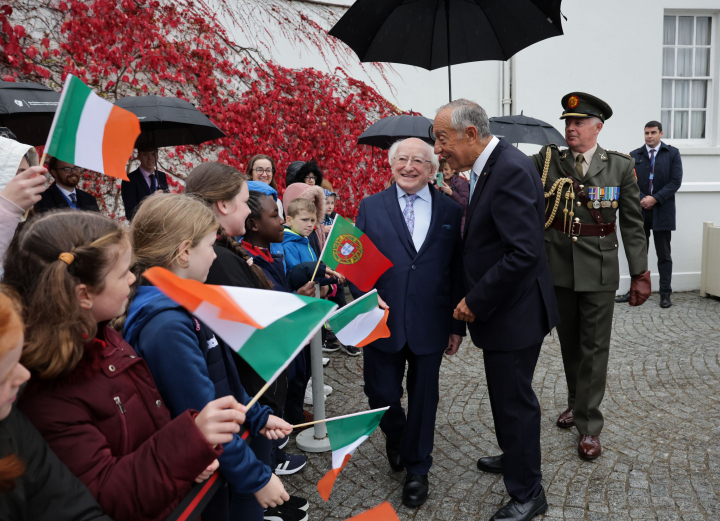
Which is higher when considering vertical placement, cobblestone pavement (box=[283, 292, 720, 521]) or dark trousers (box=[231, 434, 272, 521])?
dark trousers (box=[231, 434, 272, 521])

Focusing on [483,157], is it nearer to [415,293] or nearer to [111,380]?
[415,293]

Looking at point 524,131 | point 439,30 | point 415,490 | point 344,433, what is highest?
point 439,30

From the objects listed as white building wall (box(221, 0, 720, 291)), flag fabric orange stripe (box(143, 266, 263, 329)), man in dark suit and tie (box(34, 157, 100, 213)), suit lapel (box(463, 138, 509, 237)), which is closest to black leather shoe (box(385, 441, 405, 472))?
suit lapel (box(463, 138, 509, 237))

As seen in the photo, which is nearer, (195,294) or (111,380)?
(195,294)

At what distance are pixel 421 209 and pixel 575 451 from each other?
1.96 metres

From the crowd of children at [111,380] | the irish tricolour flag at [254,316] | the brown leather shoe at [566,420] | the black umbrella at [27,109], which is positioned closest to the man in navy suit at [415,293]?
the brown leather shoe at [566,420]

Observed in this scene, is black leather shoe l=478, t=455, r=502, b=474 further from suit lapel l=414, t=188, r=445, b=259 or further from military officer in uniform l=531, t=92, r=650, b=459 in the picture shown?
suit lapel l=414, t=188, r=445, b=259

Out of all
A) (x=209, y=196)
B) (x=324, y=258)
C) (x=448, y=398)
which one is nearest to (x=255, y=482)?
(x=209, y=196)

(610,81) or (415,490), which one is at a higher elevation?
(610,81)

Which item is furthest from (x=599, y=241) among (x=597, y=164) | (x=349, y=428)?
(x=349, y=428)

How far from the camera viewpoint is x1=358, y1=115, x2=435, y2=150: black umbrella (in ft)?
23.0

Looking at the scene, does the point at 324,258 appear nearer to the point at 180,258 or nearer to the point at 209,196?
the point at 209,196

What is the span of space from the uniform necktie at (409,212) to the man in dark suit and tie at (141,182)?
2.90m

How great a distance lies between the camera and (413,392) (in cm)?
338
